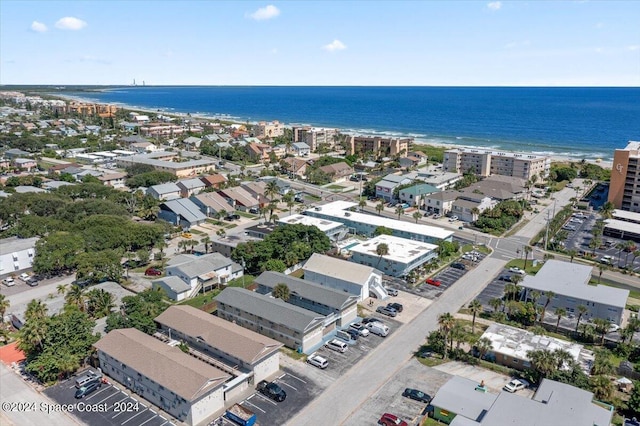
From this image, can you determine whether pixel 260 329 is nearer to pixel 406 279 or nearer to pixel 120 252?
pixel 406 279

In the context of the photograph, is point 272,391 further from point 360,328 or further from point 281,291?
point 281,291

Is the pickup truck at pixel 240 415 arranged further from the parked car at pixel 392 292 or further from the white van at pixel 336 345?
the parked car at pixel 392 292

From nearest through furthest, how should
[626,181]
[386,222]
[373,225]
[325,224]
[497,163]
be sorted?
1. [325,224]
2. [373,225]
3. [386,222]
4. [626,181]
5. [497,163]

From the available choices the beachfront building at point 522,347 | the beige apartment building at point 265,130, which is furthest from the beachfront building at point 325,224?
the beige apartment building at point 265,130

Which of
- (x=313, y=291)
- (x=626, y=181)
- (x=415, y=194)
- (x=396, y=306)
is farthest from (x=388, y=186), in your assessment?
(x=313, y=291)

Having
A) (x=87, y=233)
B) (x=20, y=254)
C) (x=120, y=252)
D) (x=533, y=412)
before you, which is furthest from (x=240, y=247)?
(x=533, y=412)

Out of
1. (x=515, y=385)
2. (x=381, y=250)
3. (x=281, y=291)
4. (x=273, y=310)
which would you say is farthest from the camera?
(x=381, y=250)

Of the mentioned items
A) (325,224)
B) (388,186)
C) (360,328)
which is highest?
(388,186)
